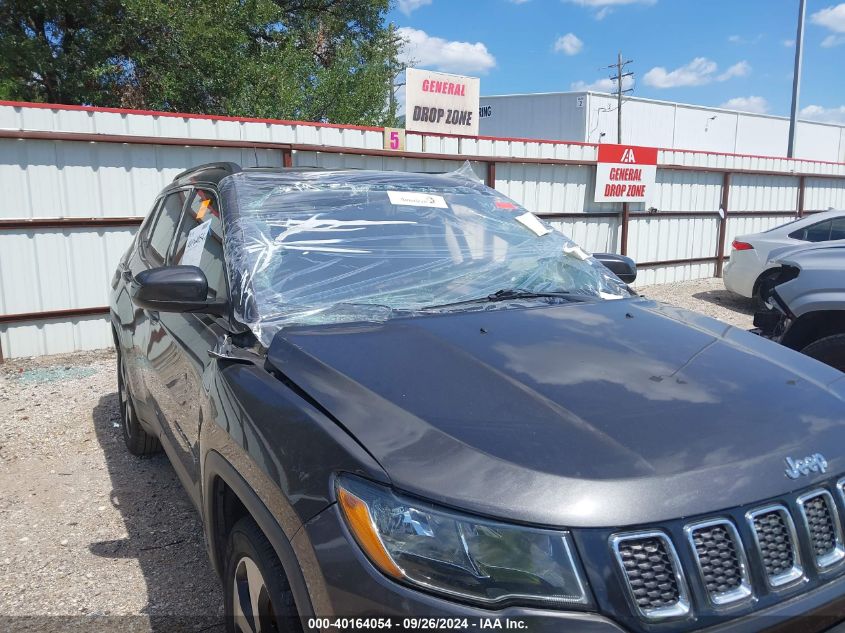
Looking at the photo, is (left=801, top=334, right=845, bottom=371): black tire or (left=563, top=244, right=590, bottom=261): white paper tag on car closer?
(left=563, top=244, right=590, bottom=261): white paper tag on car

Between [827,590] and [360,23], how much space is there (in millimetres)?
22517

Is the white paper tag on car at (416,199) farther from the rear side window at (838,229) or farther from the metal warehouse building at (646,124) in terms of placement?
the metal warehouse building at (646,124)

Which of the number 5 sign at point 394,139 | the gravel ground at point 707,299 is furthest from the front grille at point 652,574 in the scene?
the gravel ground at point 707,299

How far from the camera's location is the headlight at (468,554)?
1335 millimetres

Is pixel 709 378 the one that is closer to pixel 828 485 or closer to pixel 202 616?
pixel 828 485

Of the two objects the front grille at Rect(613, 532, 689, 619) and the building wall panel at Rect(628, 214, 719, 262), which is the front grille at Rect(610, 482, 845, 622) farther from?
the building wall panel at Rect(628, 214, 719, 262)

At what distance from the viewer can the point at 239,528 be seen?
6.26 ft

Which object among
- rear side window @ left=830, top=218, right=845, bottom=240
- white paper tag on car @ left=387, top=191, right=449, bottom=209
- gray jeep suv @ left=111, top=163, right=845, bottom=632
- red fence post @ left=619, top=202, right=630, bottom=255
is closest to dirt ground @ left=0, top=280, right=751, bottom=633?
gray jeep suv @ left=111, top=163, right=845, bottom=632

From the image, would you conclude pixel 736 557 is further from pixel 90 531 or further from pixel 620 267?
pixel 90 531

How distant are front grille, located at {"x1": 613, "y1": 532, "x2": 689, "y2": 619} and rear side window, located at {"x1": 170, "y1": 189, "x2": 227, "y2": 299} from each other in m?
1.64

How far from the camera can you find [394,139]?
345 inches

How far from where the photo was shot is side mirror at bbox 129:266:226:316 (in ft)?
7.48

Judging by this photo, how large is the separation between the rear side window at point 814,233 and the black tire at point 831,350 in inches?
244

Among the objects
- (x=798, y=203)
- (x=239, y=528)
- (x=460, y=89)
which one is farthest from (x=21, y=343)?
(x=798, y=203)
